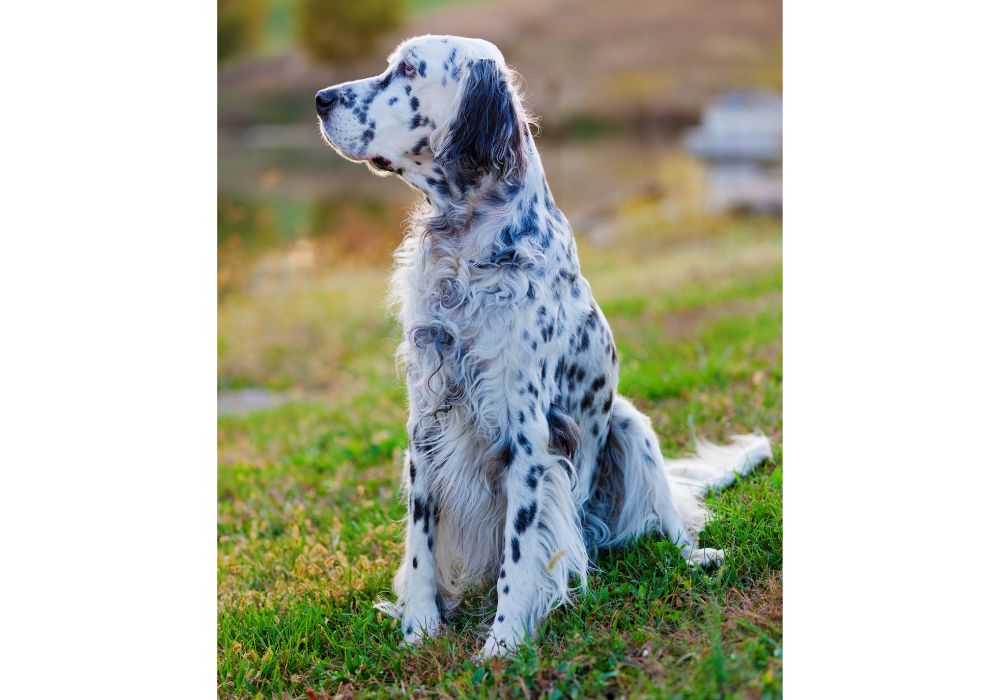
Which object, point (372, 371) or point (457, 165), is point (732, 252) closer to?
point (372, 371)

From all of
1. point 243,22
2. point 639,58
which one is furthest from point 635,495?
point 639,58

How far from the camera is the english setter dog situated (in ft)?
8.84

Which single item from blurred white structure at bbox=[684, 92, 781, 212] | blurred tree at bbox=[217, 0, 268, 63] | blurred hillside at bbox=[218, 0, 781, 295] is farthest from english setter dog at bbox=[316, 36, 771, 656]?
blurred white structure at bbox=[684, 92, 781, 212]

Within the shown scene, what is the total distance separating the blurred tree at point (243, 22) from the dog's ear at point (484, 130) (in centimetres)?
852

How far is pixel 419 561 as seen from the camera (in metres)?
2.93

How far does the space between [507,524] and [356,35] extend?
355 inches

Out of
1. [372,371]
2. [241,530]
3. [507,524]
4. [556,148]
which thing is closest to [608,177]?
[556,148]

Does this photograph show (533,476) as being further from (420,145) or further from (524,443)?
(420,145)

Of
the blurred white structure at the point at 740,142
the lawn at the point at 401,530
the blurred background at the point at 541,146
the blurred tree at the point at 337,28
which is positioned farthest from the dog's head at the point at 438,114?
the blurred white structure at the point at 740,142

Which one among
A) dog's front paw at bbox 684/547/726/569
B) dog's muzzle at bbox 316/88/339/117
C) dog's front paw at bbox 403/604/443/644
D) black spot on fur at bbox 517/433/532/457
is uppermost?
dog's muzzle at bbox 316/88/339/117

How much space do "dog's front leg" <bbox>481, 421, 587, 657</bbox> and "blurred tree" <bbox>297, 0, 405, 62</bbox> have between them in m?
8.31

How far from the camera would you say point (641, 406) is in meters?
4.69

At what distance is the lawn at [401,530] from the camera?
247 centimetres

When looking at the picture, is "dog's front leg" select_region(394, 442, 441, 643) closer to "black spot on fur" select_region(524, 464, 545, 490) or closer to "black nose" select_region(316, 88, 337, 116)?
"black spot on fur" select_region(524, 464, 545, 490)
